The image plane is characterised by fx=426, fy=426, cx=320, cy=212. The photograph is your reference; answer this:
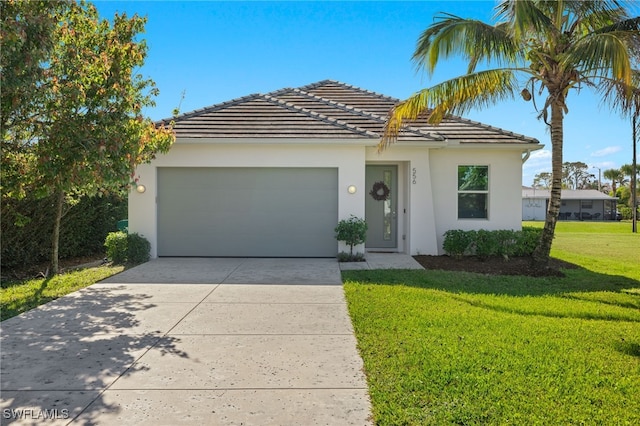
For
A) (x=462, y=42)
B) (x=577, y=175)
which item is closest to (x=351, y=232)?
(x=462, y=42)

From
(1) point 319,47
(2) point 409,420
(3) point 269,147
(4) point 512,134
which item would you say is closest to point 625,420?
(2) point 409,420

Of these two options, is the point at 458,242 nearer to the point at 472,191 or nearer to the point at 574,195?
the point at 472,191

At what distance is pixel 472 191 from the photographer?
511 inches

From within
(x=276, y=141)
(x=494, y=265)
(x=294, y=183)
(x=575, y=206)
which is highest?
(x=276, y=141)

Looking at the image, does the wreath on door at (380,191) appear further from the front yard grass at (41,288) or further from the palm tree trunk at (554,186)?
the front yard grass at (41,288)

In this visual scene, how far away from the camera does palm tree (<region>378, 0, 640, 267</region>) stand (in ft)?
29.3

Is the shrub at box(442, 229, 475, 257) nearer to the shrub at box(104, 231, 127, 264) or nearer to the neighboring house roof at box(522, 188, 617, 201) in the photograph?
the shrub at box(104, 231, 127, 264)

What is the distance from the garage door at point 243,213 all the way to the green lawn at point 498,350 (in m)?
3.41

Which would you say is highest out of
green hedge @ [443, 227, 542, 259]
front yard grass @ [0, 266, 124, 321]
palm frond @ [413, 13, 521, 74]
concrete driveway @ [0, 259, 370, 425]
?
palm frond @ [413, 13, 521, 74]

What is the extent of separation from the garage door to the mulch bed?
2803mm

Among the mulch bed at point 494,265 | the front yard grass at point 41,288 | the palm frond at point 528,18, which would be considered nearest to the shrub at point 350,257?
the mulch bed at point 494,265

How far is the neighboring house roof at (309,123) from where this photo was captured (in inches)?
459

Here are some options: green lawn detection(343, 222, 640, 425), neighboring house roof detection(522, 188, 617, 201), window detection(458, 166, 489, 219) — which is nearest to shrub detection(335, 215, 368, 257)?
green lawn detection(343, 222, 640, 425)

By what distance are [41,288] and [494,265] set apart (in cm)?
1030
